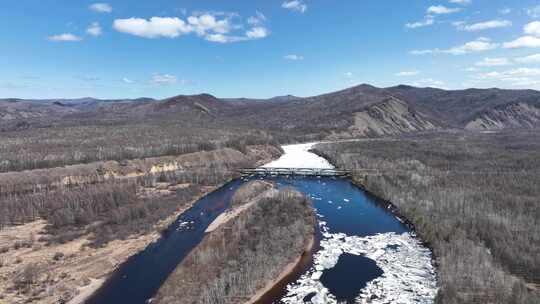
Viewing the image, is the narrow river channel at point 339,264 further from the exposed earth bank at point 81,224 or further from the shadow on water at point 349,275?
the exposed earth bank at point 81,224

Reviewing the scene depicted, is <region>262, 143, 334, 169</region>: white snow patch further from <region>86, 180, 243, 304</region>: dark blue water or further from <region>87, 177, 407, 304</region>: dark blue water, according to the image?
<region>86, 180, 243, 304</region>: dark blue water

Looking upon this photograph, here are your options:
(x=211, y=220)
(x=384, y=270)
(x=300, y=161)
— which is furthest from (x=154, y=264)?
(x=300, y=161)

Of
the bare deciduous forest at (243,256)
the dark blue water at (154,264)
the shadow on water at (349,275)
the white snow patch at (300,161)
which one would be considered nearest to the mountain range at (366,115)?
the white snow patch at (300,161)

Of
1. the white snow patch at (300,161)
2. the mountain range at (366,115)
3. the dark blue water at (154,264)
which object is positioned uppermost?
the mountain range at (366,115)

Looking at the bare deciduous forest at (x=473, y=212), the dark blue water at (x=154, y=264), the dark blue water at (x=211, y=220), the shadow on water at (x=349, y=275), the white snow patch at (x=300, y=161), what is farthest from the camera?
the white snow patch at (x=300, y=161)

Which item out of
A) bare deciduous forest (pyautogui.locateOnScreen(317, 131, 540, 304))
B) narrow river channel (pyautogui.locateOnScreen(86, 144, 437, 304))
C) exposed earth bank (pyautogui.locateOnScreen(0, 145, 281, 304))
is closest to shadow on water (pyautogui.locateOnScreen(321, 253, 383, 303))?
narrow river channel (pyautogui.locateOnScreen(86, 144, 437, 304))

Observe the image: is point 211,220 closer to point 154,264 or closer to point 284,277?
point 154,264

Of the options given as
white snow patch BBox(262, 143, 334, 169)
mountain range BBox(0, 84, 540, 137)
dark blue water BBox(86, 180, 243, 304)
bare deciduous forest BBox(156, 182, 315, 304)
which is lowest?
dark blue water BBox(86, 180, 243, 304)
